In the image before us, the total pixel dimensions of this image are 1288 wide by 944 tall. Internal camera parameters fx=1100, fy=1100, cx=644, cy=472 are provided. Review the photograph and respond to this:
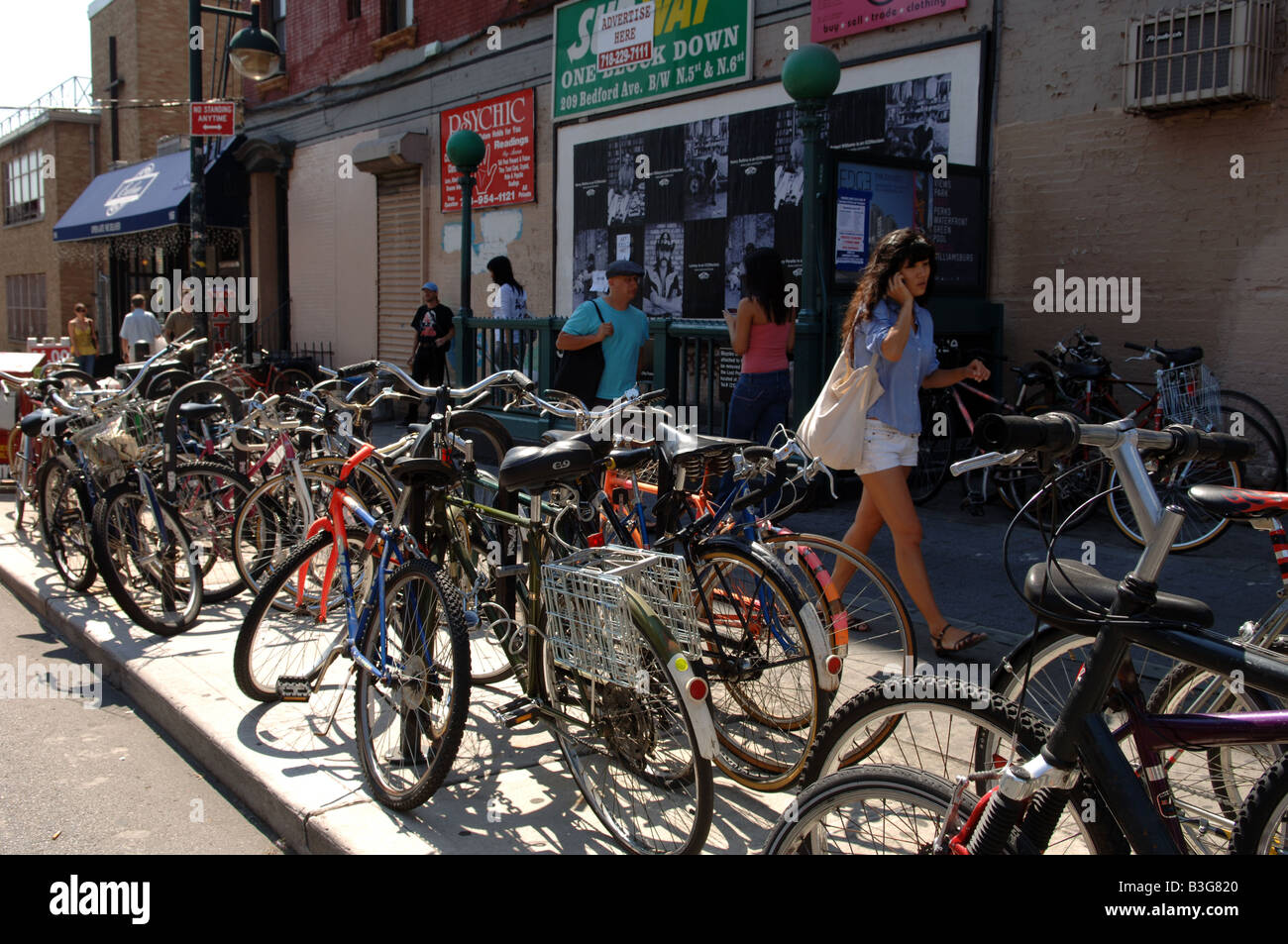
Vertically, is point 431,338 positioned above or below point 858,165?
below

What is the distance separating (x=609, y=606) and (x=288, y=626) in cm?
190

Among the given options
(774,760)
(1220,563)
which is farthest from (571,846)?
(1220,563)

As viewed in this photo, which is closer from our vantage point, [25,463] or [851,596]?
[851,596]

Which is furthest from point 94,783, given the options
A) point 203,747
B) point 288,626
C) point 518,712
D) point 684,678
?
point 684,678

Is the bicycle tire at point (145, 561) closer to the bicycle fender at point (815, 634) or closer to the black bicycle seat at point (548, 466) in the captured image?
the black bicycle seat at point (548, 466)

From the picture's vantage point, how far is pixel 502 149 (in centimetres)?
1394

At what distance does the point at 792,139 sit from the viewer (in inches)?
396

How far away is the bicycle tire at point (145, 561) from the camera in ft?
18.1

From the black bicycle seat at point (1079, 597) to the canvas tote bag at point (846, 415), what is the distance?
2.36 meters

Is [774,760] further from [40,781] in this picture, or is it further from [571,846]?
[40,781]

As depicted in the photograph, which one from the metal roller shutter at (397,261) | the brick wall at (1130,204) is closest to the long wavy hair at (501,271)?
the brick wall at (1130,204)

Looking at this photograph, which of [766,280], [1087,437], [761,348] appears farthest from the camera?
[761,348]

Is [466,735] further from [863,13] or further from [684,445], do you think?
[863,13]
